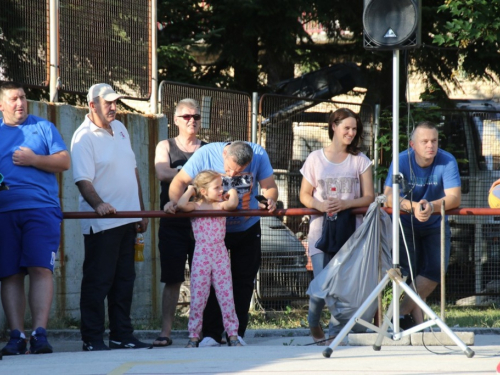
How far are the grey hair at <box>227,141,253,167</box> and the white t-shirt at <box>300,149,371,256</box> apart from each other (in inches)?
22.0

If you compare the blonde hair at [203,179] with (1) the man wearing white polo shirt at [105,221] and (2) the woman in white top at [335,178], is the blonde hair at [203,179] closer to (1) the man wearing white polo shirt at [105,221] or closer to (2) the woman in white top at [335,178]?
(1) the man wearing white polo shirt at [105,221]

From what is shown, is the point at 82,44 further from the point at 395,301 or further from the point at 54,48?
the point at 395,301

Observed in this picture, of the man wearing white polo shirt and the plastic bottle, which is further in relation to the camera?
the plastic bottle

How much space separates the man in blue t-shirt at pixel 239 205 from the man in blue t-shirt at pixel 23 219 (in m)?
1.00

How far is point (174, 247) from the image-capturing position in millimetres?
7352

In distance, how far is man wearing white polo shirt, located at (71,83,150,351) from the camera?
6977mm

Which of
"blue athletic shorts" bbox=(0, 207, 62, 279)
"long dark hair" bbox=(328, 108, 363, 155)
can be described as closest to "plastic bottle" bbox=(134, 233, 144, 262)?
"blue athletic shorts" bbox=(0, 207, 62, 279)

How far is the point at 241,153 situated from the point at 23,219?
1.66m

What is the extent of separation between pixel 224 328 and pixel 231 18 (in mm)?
7736

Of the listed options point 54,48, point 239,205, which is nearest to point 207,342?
point 239,205

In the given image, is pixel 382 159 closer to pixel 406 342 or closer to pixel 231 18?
pixel 231 18

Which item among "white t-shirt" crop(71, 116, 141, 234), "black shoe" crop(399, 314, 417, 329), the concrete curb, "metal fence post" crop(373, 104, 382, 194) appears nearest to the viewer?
"white t-shirt" crop(71, 116, 141, 234)

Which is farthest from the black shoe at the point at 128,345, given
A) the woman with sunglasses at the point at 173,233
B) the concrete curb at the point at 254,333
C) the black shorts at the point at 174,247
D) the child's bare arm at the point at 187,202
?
the concrete curb at the point at 254,333

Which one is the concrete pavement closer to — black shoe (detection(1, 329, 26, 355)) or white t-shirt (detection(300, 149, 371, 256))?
black shoe (detection(1, 329, 26, 355))
